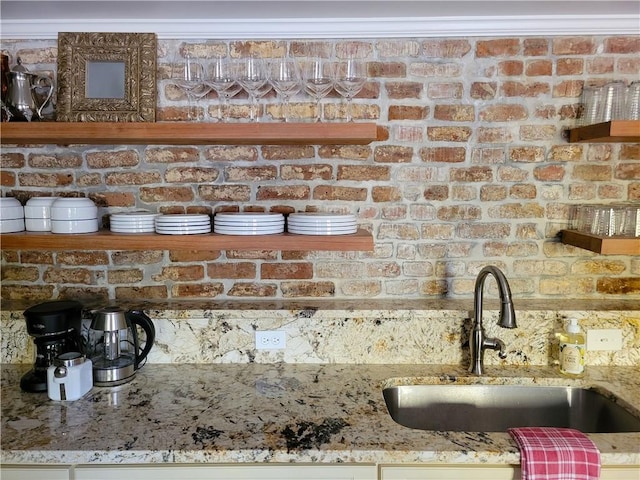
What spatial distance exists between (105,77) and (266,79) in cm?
66

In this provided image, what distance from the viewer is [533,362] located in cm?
180

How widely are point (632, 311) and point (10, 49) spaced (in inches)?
106

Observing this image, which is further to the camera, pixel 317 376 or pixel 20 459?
pixel 317 376

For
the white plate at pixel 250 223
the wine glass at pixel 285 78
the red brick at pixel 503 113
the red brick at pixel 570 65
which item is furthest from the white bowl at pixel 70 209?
the red brick at pixel 570 65

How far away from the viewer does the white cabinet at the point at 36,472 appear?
1.26m

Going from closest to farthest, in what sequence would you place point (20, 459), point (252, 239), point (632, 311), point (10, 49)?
point (20, 459) → point (252, 239) → point (632, 311) → point (10, 49)

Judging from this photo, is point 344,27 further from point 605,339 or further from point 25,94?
point 605,339

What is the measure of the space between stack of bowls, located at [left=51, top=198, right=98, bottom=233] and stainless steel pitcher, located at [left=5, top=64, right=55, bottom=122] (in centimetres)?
38

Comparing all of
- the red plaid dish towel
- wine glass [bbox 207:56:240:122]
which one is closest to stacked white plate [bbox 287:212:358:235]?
wine glass [bbox 207:56:240:122]

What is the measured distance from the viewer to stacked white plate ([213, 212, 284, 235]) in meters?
1.67

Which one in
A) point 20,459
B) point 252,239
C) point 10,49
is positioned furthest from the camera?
point 10,49

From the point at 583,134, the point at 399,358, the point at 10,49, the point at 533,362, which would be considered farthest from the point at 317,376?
the point at 10,49

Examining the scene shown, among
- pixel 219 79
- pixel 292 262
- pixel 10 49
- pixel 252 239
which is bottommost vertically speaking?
pixel 292 262

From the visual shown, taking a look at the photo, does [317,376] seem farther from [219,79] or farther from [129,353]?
[219,79]
